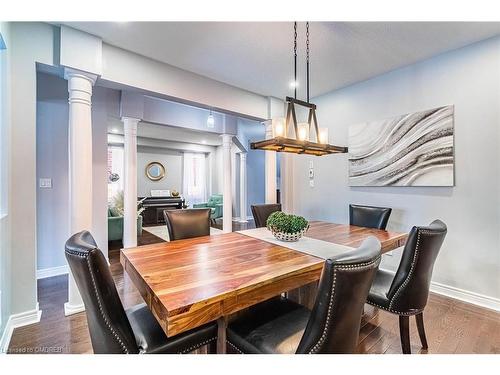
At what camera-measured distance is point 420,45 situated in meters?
2.53

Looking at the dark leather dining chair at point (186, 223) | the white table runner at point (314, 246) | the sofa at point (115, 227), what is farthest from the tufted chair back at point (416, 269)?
the sofa at point (115, 227)

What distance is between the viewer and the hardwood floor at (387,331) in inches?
70.9

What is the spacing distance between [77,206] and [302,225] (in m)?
2.06

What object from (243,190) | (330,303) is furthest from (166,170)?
(330,303)

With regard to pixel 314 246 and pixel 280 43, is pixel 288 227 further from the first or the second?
pixel 280 43

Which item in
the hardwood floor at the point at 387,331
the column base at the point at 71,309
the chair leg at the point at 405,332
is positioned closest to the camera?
the chair leg at the point at 405,332

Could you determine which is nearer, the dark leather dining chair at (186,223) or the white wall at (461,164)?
the dark leather dining chair at (186,223)

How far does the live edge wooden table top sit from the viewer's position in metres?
0.98

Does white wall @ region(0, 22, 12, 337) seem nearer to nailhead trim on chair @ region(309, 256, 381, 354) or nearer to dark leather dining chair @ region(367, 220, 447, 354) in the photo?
nailhead trim on chair @ region(309, 256, 381, 354)

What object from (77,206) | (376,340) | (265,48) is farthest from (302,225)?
(77,206)

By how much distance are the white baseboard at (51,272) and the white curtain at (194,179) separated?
18.6ft

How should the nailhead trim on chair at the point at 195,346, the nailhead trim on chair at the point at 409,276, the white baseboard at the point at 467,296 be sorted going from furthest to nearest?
the white baseboard at the point at 467,296 < the nailhead trim on chair at the point at 409,276 < the nailhead trim on chair at the point at 195,346

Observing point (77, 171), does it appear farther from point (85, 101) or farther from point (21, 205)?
point (85, 101)

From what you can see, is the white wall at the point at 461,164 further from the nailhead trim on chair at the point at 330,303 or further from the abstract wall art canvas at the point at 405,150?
the nailhead trim on chair at the point at 330,303
